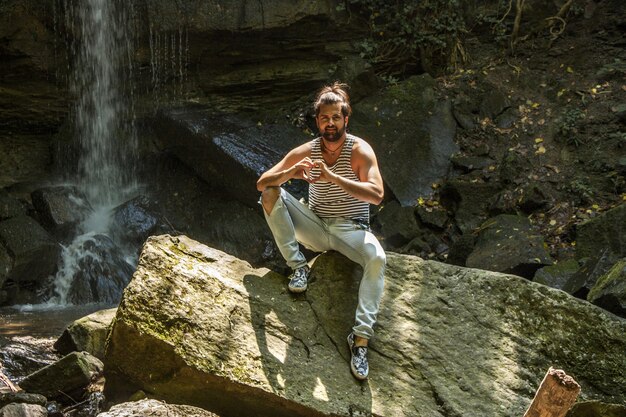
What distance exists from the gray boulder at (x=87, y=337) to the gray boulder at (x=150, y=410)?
2.67 metres

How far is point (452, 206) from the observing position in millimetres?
9203

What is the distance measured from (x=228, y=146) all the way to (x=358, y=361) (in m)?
5.69

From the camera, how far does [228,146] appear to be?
30.6 ft

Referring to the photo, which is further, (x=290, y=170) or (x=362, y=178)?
(x=362, y=178)

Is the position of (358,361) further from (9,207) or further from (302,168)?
(9,207)

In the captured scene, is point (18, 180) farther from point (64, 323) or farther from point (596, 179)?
point (596, 179)

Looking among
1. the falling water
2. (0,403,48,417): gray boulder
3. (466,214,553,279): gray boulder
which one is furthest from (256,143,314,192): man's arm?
the falling water

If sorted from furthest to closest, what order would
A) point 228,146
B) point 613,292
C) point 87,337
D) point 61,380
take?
point 228,146 < point 87,337 < point 613,292 < point 61,380

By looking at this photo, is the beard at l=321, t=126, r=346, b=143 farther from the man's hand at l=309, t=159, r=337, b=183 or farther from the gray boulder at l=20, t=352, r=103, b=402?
the gray boulder at l=20, t=352, r=103, b=402

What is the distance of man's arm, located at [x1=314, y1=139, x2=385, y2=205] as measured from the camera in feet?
13.4

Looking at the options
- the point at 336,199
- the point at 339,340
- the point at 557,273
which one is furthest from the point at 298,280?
the point at 557,273

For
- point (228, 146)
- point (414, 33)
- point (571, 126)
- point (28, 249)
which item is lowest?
point (28, 249)

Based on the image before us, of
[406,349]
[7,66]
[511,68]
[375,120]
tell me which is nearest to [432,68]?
[511,68]

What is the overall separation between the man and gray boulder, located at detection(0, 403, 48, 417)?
187cm
